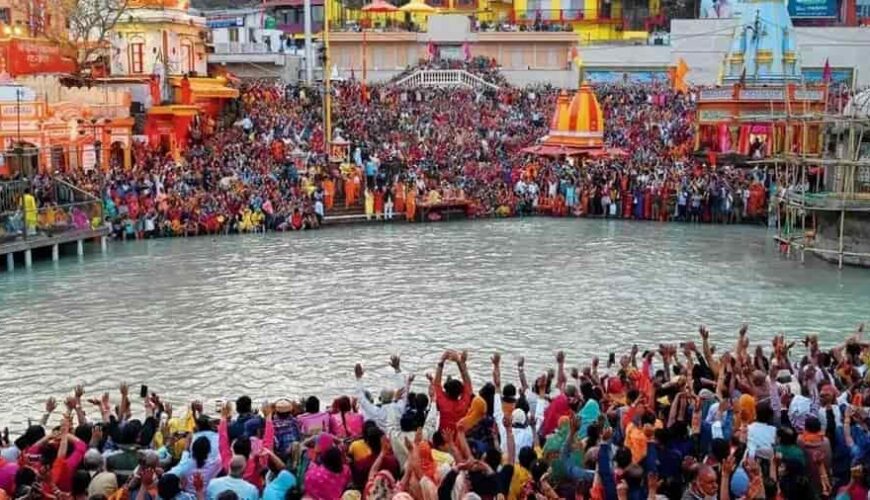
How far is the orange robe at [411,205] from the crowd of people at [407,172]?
6 cm

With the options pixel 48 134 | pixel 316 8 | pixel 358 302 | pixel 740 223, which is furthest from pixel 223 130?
pixel 316 8

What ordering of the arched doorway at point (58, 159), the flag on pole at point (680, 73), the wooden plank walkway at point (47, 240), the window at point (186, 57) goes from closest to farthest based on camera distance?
the wooden plank walkway at point (47, 240)
the arched doorway at point (58, 159)
the window at point (186, 57)
the flag on pole at point (680, 73)

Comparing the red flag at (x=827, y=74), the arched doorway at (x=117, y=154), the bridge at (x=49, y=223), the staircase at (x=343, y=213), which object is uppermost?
the red flag at (x=827, y=74)

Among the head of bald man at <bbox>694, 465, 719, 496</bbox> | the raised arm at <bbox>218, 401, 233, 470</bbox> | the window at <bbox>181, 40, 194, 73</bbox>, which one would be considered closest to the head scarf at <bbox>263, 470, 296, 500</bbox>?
the raised arm at <bbox>218, 401, 233, 470</bbox>

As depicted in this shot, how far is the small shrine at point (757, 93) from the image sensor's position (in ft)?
118

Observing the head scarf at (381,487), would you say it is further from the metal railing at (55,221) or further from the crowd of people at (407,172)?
the crowd of people at (407,172)

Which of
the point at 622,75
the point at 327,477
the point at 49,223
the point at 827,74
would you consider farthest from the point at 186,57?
the point at 327,477

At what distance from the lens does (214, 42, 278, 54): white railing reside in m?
50.7

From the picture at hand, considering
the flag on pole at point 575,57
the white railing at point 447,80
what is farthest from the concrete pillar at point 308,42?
the flag on pole at point 575,57

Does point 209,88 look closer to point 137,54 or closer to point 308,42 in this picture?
point 137,54

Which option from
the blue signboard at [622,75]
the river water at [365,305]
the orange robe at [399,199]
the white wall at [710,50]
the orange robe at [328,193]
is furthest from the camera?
the blue signboard at [622,75]

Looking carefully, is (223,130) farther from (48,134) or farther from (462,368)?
(462,368)

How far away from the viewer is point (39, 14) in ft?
165

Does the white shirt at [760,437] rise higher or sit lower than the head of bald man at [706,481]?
lower
